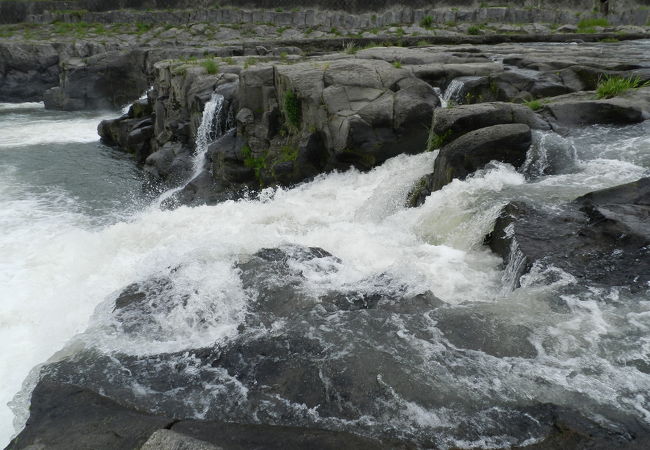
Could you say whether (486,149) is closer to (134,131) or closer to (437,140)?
(437,140)

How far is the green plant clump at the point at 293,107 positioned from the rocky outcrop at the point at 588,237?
235 inches

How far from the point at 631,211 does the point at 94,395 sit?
5754 mm

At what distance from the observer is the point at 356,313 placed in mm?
5156

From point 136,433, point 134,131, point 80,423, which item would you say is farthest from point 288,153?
point 136,433

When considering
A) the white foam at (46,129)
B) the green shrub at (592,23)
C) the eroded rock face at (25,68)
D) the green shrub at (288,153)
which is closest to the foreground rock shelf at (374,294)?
the green shrub at (288,153)

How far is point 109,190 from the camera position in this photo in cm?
1353

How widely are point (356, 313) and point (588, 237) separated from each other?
2.70 m

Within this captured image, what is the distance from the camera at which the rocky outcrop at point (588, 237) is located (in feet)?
17.0

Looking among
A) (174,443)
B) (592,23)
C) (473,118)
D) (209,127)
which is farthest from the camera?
(592,23)

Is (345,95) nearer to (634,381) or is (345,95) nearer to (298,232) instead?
(298,232)

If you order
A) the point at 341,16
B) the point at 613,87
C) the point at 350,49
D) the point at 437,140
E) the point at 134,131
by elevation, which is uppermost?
the point at 341,16

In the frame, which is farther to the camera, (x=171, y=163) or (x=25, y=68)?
(x=25, y=68)

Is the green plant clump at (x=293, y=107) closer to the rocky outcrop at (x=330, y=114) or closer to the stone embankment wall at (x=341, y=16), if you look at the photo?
the rocky outcrop at (x=330, y=114)

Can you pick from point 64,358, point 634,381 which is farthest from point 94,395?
point 634,381
